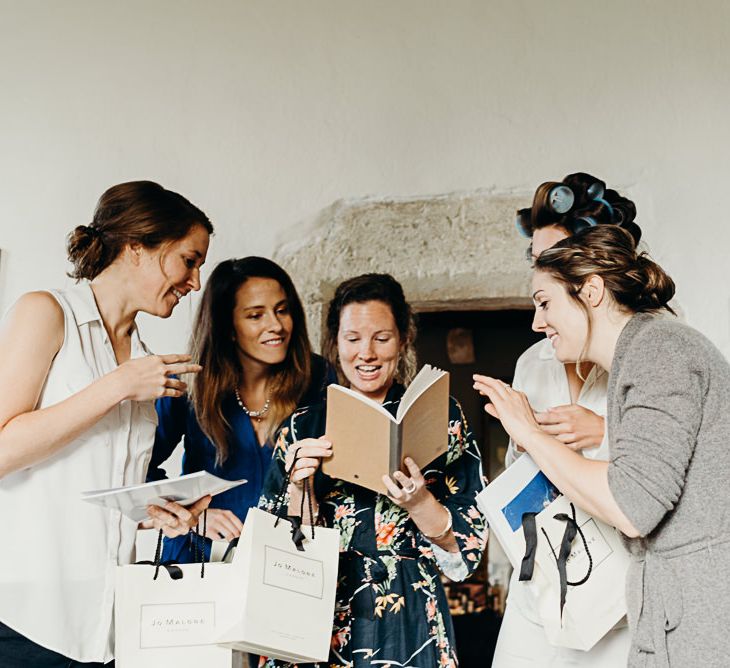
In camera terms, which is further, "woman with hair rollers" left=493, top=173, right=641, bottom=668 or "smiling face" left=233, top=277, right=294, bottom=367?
"smiling face" left=233, top=277, right=294, bottom=367

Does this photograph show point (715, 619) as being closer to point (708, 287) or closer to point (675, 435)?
point (675, 435)

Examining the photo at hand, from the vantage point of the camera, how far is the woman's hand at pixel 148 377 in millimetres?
1939

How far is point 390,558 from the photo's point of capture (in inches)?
79.7

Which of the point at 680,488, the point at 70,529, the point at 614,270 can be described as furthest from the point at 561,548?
the point at 70,529

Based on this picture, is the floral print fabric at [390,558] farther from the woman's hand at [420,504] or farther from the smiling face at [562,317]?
the smiling face at [562,317]

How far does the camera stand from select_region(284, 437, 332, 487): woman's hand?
6.34 ft

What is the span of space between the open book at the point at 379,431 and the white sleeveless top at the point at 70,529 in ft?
1.58

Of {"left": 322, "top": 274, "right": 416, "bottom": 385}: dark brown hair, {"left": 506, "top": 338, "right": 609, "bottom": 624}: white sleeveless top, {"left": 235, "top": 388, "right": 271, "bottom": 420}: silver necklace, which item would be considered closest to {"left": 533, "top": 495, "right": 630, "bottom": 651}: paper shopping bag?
{"left": 506, "top": 338, "right": 609, "bottom": 624}: white sleeveless top

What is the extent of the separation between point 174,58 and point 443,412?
6.08 feet

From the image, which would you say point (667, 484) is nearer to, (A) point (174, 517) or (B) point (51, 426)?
(A) point (174, 517)

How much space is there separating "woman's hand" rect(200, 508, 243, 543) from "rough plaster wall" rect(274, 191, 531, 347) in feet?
2.79

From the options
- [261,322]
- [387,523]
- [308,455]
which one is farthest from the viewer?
[261,322]

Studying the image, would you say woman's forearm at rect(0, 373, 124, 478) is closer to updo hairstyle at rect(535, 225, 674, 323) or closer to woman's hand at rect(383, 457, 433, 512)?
woman's hand at rect(383, 457, 433, 512)

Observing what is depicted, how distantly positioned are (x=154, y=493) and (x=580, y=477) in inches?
33.1
